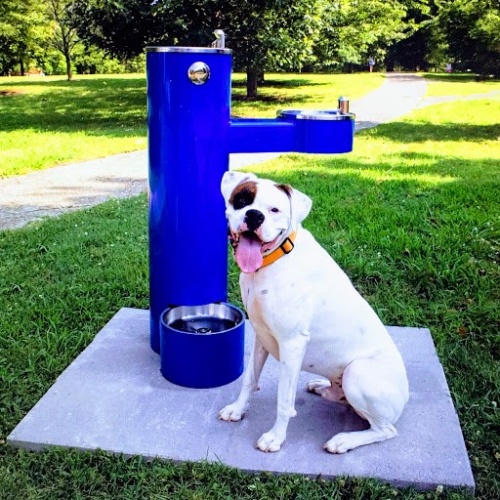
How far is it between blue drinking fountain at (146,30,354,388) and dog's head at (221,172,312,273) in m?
0.67

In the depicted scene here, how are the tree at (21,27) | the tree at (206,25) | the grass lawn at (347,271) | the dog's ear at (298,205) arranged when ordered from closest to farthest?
the dog's ear at (298,205) < the grass lawn at (347,271) < the tree at (206,25) < the tree at (21,27)

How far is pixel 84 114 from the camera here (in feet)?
51.1

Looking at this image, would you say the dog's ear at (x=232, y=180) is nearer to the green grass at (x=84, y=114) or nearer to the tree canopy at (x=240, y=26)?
the green grass at (x=84, y=114)

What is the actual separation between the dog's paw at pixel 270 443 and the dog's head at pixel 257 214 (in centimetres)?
76

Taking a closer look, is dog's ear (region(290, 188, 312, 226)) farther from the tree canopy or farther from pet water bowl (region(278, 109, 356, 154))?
the tree canopy

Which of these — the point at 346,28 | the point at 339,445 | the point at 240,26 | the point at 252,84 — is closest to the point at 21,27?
the point at 252,84

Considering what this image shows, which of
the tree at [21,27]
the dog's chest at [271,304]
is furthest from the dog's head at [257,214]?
the tree at [21,27]

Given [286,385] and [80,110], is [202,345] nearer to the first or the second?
[286,385]

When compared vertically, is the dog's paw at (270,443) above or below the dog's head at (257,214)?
below

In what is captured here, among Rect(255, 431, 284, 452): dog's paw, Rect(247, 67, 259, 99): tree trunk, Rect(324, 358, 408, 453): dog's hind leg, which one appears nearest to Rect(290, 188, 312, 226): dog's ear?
Rect(324, 358, 408, 453): dog's hind leg

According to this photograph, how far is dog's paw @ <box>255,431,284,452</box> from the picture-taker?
2.72m

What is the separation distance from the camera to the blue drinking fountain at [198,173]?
120 inches

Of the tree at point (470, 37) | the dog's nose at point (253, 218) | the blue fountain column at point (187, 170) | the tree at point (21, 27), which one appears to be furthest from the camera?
the tree at point (470, 37)

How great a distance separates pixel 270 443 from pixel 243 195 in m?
1.07
